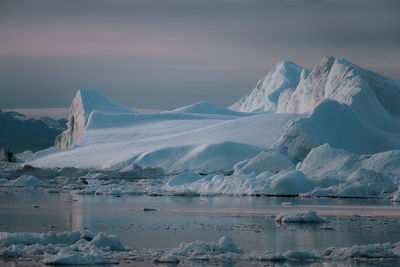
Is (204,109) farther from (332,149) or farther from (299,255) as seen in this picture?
(299,255)

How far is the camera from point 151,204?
84.2 feet

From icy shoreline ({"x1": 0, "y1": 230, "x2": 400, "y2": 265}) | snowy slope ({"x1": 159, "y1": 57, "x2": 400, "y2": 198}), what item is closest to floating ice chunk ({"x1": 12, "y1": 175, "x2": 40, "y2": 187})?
snowy slope ({"x1": 159, "y1": 57, "x2": 400, "y2": 198})

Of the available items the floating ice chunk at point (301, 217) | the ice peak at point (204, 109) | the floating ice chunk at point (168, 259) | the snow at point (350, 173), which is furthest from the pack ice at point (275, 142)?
the floating ice chunk at point (168, 259)

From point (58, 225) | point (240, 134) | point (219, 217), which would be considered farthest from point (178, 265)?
point (240, 134)

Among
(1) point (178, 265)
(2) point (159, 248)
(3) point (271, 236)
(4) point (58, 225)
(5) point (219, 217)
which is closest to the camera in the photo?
(1) point (178, 265)

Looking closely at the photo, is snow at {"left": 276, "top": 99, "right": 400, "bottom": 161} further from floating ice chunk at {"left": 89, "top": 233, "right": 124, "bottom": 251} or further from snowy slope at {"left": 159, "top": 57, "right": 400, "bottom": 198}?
floating ice chunk at {"left": 89, "top": 233, "right": 124, "bottom": 251}

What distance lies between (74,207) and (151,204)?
356cm

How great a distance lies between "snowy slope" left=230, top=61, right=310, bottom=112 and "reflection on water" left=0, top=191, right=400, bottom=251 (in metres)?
95.0

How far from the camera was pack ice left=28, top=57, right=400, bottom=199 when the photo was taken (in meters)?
29.7

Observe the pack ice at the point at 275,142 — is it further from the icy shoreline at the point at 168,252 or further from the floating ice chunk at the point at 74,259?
the floating ice chunk at the point at 74,259

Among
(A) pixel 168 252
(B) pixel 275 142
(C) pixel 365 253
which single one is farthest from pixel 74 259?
(B) pixel 275 142

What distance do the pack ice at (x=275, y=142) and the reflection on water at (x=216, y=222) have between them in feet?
13.3

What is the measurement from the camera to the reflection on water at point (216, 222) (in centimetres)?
1401

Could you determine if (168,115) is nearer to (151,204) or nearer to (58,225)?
(151,204)
